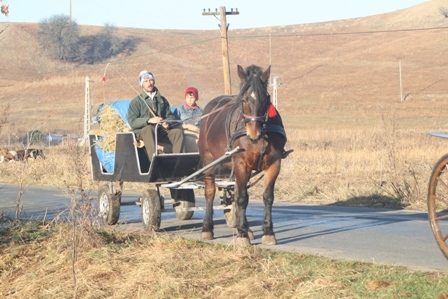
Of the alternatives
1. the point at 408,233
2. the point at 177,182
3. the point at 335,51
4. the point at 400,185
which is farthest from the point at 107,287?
the point at 335,51

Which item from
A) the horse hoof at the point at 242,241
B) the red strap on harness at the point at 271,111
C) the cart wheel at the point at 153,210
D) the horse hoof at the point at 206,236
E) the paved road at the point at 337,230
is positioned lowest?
the paved road at the point at 337,230

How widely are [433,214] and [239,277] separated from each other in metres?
2.01

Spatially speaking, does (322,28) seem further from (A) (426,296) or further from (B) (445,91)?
(A) (426,296)

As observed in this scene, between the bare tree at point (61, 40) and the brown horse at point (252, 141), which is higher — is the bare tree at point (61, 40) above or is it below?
above

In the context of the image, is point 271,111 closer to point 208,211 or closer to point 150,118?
point 208,211

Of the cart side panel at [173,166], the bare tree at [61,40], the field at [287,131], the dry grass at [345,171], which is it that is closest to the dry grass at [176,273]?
the field at [287,131]

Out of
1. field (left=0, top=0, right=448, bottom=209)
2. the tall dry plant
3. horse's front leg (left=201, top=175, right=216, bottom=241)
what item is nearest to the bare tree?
field (left=0, top=0, right=448, bottom=209)

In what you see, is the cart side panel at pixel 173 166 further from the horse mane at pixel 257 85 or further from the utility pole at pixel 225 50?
the utility pole at pixel 225 50

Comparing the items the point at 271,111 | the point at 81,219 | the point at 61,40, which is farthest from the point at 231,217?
the point at 61,40

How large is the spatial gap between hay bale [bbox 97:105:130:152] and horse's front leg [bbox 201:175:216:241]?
2.15 meters

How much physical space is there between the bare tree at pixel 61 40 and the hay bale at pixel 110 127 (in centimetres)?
8124

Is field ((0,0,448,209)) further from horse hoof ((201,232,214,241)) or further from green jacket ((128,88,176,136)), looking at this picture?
horse hoof ((201,232,214,241))

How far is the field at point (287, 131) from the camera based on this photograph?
8164 mm

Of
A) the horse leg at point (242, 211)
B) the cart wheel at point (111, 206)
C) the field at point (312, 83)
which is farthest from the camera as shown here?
the field at point (312, 83)
